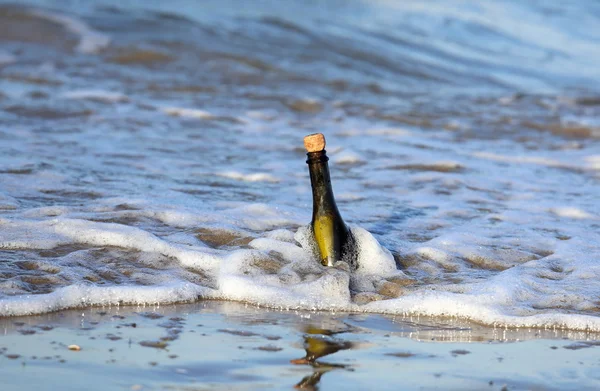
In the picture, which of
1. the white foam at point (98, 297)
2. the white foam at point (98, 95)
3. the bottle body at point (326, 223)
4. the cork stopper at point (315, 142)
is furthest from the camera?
the white foam at point (98, 95)

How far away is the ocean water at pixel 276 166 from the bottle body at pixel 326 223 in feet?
0.28

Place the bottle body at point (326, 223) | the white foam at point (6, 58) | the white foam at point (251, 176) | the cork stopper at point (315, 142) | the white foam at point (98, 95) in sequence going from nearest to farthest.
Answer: the cork stopper at point (315, 142) < the bottle body at point (326, 223) < the white foam at point (251, 176) < the white foam at point (98, 95) < the white foam at point (6, 58)

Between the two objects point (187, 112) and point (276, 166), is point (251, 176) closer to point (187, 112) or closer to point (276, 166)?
point (276, 166)

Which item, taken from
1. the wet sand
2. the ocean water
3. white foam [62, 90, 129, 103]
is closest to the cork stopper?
the ocean water

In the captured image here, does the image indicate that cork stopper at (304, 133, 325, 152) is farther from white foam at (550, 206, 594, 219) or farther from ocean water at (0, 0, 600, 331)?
white foam at (550, 206, 594, 219)

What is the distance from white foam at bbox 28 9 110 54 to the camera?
10742mm

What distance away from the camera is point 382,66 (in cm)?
1199

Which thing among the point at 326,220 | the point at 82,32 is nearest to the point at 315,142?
the point at 326,220

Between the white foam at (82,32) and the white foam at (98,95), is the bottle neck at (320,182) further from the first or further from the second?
the white foam at (82,32)

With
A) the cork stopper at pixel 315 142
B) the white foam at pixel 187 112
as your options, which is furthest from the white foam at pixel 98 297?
the white foam at pixel 187 112

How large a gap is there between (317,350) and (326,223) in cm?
84

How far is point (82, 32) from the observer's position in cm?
1136

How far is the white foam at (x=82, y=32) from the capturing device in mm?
10742

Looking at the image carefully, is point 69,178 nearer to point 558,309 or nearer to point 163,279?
point 163,279
